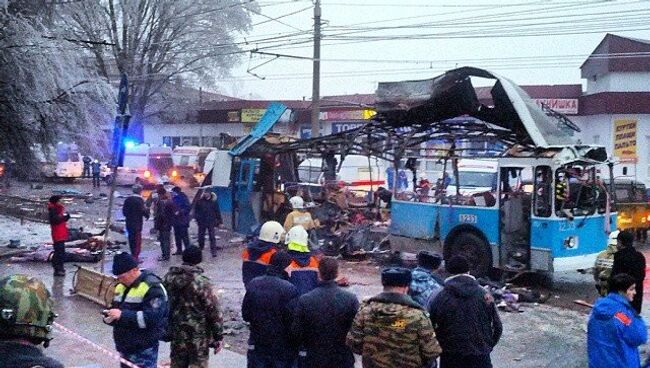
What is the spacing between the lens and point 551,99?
114ft

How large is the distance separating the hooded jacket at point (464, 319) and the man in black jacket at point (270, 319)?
1.30 metres

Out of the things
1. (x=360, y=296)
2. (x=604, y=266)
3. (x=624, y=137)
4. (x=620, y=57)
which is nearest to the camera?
(x=604, y=266)

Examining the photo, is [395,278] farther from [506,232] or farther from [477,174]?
[477,174]

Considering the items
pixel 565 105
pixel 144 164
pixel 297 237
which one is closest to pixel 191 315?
pixel 297 237

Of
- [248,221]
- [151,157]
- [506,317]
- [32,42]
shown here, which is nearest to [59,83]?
[32,42]

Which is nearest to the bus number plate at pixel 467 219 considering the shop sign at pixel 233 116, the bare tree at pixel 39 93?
the bare tree at pixel 39 93

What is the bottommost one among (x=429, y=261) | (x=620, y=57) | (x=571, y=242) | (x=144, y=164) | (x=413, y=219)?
(x=571, y=242)

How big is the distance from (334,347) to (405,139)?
1087cm

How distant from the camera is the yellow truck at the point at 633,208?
19688 millimetres

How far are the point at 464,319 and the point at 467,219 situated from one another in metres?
8.66

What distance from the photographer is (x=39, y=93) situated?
50.9ft

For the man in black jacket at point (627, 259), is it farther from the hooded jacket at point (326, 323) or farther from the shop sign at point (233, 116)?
the shop sign at point (233, 116)

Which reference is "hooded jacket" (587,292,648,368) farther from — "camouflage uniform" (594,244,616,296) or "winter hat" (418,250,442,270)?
"camouflage uniform" (594,244,616,296)

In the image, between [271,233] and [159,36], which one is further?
[159,36]
